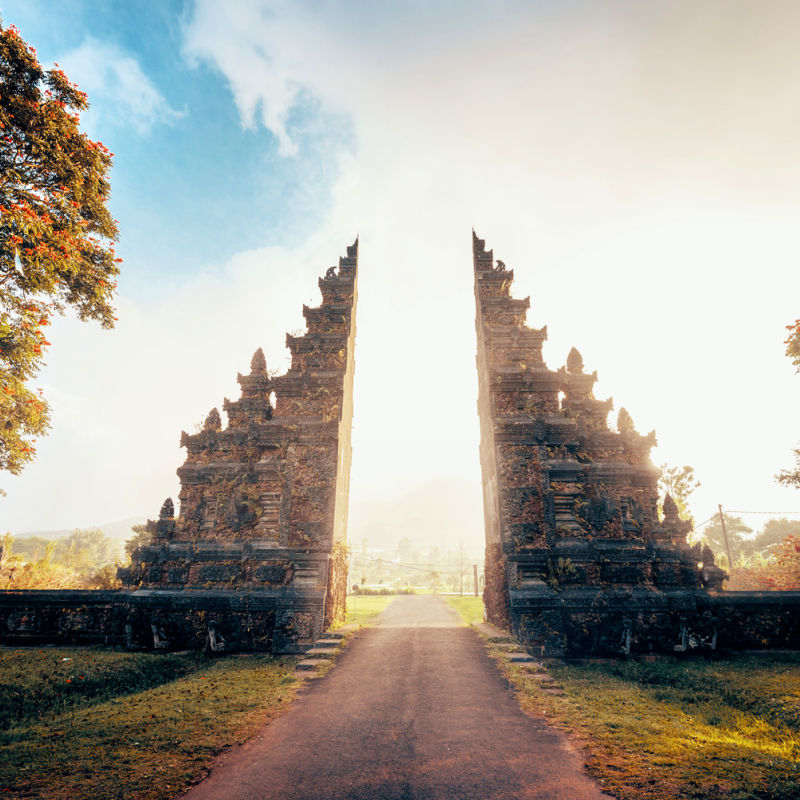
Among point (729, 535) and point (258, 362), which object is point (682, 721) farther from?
point (729, 535)

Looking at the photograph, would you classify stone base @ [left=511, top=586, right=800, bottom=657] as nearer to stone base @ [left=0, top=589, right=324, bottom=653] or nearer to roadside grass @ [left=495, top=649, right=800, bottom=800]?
roadside grass @ [left=495, top=649, right=800, bottom=800]

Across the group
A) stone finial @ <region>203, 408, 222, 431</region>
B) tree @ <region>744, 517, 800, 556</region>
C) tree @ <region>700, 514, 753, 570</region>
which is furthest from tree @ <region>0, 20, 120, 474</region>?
tree @ <region>744, 517, 800, 556</region>

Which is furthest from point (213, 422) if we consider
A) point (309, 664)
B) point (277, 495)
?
point (309, 664)

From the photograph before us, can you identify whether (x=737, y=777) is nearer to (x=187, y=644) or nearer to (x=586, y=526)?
(x=586, y=526)

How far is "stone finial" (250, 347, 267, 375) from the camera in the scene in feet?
54.6

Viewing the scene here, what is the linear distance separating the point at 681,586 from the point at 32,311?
2036 centimetres

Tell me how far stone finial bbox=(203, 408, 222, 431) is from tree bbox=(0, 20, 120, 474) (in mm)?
5188

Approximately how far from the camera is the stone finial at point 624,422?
583 inches

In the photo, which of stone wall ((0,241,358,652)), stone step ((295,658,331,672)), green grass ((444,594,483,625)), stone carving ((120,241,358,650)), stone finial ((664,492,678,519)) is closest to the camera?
stone step ((295,658,331,672))

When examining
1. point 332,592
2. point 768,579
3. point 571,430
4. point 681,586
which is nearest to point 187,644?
point 332,592

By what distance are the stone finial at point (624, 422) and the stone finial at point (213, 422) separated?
1504 cm

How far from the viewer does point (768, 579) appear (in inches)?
778

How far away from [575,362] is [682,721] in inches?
458

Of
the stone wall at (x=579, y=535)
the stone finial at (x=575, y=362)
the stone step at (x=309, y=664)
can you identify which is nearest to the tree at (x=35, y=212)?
the stone step at (x=309, y=664)
